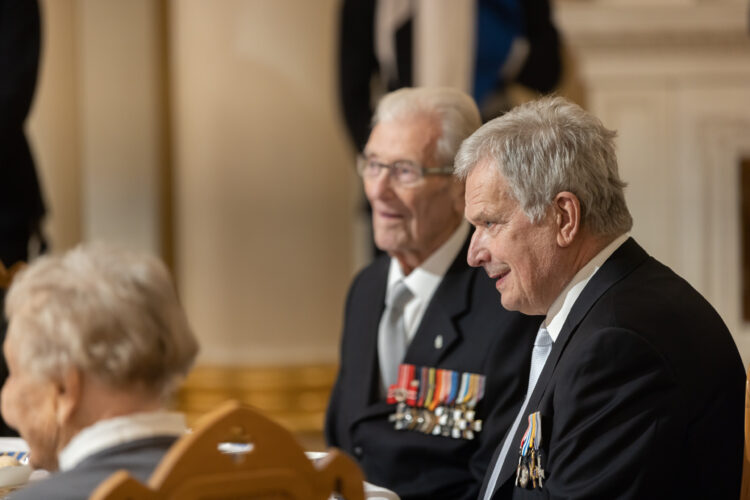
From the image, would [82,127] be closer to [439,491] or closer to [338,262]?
[338,262]

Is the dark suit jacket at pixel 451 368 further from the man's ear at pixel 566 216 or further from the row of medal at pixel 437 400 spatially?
the man's ear at pixel 566 216

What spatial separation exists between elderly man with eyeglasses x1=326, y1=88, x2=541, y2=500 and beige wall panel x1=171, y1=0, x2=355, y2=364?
2475 mm

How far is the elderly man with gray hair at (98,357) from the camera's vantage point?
1.52 m

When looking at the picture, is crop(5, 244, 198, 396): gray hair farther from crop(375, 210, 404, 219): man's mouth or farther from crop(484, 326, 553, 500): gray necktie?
crop(375, 210, 404, 219): man's mouth

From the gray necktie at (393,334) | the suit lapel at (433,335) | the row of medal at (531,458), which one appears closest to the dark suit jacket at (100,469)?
the row of medal at (531,458)

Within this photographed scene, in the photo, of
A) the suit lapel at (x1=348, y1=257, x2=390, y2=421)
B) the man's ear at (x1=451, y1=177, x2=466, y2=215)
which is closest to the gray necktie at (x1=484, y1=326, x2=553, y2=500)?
the suit lapel at (x1=348, y1=257, x2=390, y2=421)

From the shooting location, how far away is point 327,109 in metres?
5.51

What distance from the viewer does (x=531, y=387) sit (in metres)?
2.14

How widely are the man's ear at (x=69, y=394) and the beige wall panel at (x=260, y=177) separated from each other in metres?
3.91

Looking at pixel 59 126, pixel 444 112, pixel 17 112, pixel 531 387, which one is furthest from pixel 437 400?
pixel 59 126

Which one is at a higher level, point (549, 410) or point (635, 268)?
point (635, 268)

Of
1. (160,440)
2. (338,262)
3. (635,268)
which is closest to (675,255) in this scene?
(338,262)

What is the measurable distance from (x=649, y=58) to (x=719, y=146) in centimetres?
56

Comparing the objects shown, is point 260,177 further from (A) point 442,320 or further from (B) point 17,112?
(A) point 442,320
